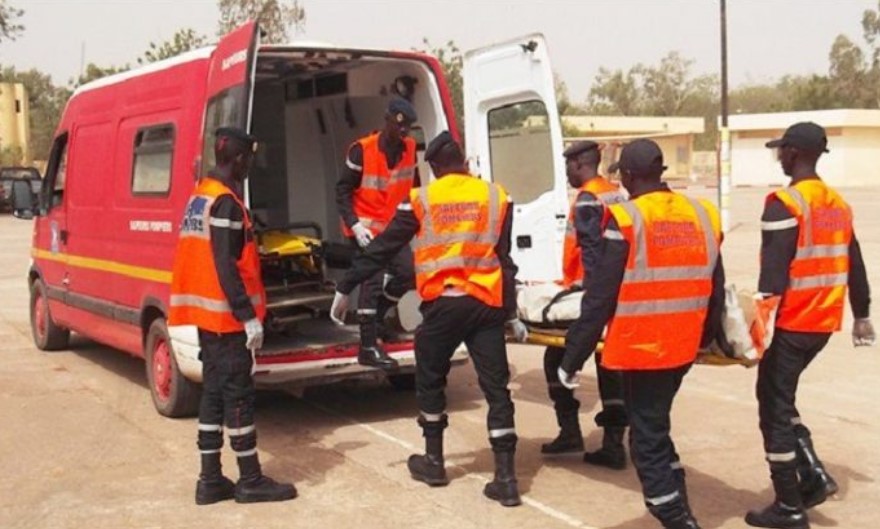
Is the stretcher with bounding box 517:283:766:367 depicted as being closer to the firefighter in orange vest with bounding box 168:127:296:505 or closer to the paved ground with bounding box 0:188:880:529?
the paved ground with bounding box 0:188:880:529

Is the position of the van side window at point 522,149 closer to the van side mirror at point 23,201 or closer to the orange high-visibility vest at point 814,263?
the orange high-visibility vest at point 814,263

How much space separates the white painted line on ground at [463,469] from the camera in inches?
216

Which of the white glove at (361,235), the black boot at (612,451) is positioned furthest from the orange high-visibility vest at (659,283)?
the white glove at (361,235)

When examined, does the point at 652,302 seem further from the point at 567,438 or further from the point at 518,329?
the point at 567,438

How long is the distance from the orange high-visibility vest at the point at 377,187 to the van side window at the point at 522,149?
79cm

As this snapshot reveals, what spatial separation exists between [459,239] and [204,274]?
1347 millimetres

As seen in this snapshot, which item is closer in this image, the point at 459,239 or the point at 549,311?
the point at 459,239

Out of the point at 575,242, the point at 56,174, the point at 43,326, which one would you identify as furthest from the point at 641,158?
the point at 43,326

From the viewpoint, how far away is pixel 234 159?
589cm

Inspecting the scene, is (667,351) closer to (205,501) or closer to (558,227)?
(205,501)

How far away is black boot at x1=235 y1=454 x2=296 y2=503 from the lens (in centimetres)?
589

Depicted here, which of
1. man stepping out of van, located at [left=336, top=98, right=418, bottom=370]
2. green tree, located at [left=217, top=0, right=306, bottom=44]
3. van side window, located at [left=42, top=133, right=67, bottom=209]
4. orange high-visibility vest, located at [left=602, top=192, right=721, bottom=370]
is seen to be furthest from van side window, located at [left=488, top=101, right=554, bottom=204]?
green tree, located at [left=217, top=0, right=306, bottom=44]

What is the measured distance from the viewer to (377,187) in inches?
303

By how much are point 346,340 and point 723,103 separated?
1705 centimetres
